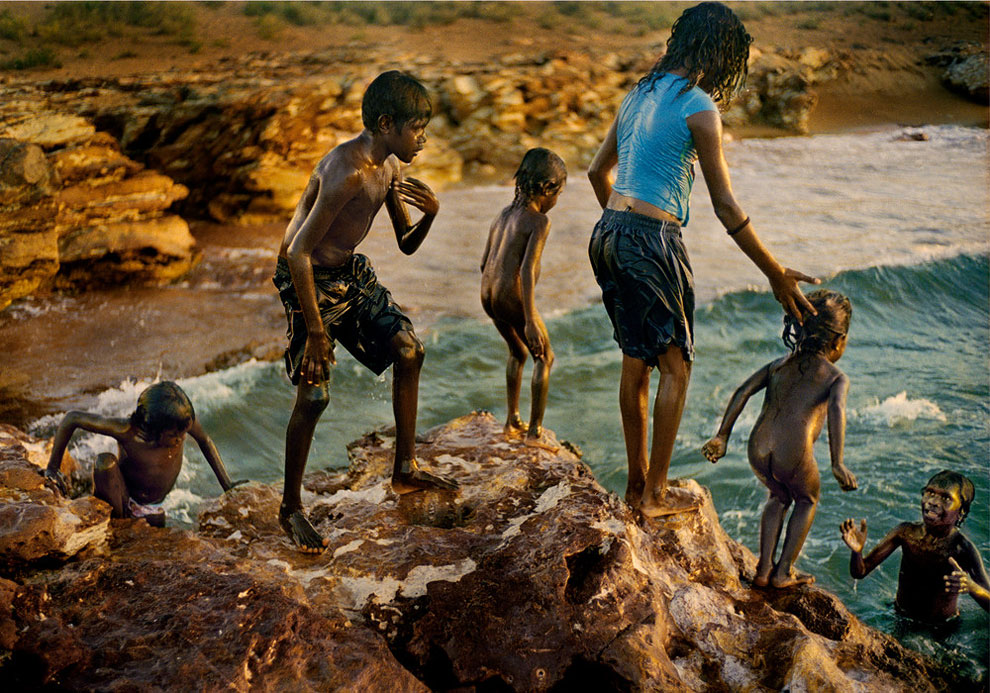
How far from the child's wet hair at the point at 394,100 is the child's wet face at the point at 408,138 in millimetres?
18

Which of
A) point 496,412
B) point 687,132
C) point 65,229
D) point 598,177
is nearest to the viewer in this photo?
point 687,132

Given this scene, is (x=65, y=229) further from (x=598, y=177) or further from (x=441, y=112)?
(x=441, y=112)

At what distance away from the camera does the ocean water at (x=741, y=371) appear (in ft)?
20.9

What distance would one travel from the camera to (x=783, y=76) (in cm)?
2442

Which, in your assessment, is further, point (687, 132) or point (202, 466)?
point (202, 466)

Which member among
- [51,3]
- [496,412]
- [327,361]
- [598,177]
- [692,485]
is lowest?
[496,412]

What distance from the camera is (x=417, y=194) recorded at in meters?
3.83

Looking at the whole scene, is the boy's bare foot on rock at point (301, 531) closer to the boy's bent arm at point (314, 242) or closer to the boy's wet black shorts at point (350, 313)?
the boy's wet black shorts at point (350, 313)

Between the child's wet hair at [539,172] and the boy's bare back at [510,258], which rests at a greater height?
the child's wet hair at [539,172]

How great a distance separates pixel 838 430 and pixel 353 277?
6.91 feet

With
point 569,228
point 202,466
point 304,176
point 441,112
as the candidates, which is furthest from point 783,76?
point 202,466

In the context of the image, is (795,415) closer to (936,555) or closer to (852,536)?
(852,536)

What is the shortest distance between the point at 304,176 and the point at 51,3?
11.8 m

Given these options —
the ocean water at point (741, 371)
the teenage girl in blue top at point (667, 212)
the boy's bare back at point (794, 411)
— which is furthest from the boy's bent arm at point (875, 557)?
the teenage girl in blue top at point (667, 212)
